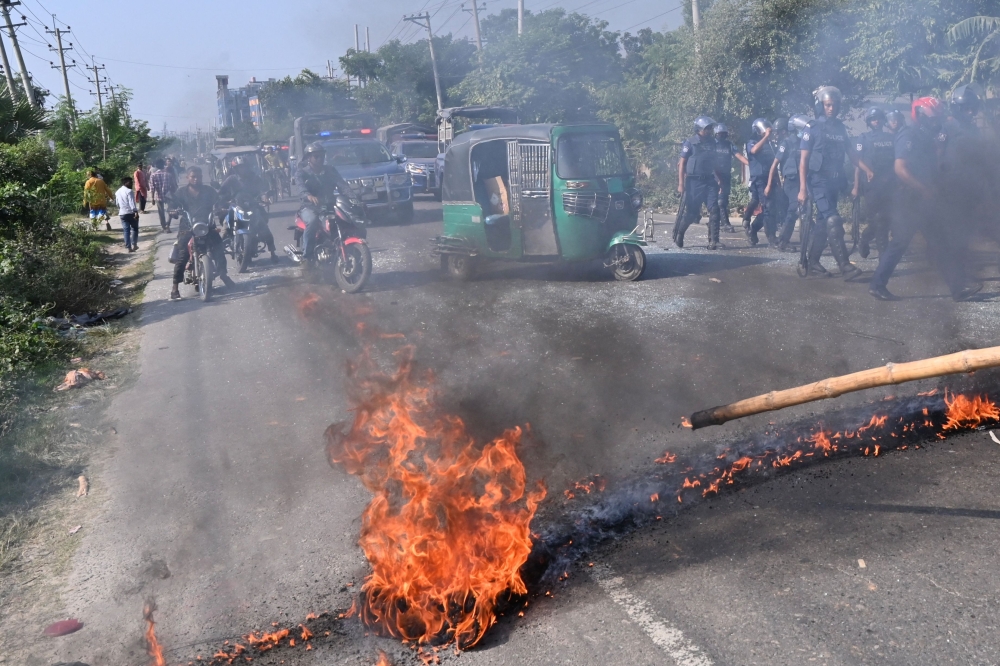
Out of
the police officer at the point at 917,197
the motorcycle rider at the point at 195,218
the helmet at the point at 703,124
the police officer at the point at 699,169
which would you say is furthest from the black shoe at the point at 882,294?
the motorcycle rider at the point at 195,218

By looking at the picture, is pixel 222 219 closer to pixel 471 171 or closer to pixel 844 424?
pixel 471 171

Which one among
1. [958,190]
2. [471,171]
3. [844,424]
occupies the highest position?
[471,171]

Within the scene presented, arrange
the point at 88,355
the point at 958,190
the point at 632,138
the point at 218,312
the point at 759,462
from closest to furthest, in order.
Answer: the point at 759,462 < the point at 88,355 < the point at 958,190 < the point at 218,312 < the point at 632,138

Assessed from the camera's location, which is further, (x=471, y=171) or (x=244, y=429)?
(x=471, y=171)

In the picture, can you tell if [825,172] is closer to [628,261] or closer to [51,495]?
[628,261]

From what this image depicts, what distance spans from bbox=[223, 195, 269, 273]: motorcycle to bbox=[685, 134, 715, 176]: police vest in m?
6.76

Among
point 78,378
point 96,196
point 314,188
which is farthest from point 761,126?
point 96,196

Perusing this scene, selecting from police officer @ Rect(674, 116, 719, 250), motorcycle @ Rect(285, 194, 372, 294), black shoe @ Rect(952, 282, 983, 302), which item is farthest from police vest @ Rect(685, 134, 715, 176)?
motorcycle @ Rect(285, 194, 372, 294)

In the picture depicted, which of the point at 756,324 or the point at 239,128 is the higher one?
the point at 239,128

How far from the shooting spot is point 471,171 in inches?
429

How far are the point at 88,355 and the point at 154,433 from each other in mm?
3126

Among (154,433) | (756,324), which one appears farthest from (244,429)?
(756,324)

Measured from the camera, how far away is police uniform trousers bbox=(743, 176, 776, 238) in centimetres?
1275

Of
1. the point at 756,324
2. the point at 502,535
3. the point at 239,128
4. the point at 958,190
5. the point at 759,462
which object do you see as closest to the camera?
the point at 502,535
